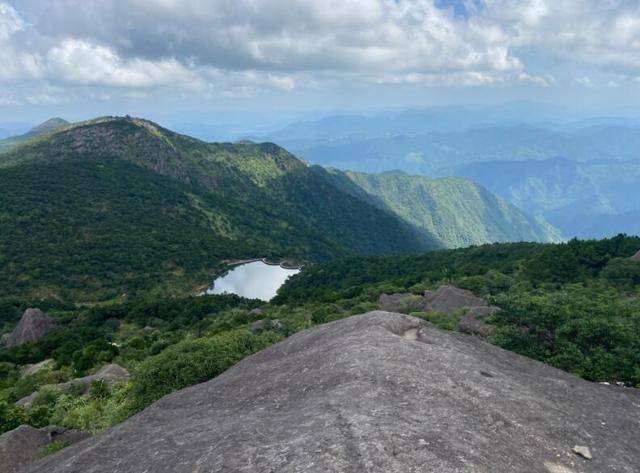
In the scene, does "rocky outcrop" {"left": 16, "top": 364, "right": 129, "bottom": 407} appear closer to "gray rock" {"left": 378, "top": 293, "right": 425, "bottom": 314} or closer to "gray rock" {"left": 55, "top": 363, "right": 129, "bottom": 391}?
"gray rock" {"left": 55, "top": 363, "right": 129, "bottom": 391}

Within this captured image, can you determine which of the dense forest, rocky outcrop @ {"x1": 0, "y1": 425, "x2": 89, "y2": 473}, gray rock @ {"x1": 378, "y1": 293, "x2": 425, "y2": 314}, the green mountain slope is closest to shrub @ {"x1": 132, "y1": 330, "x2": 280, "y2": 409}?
the dense forest

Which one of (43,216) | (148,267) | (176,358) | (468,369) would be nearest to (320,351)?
(468,369)

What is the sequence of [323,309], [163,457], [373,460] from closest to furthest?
[373,460] < [163,457] < [323,309]

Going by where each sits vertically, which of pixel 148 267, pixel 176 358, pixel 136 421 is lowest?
pixel 148 267

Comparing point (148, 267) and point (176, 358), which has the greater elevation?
point (176, 358)

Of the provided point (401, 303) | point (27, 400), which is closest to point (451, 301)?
point (401, 303)

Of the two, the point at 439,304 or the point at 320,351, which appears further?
the point at 439,304

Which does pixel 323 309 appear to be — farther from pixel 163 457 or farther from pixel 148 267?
pixel 148 267

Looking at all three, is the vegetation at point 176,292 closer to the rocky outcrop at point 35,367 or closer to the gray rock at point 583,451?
the rocky outcrop at point 35,367

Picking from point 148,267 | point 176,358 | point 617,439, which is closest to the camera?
point 617,439

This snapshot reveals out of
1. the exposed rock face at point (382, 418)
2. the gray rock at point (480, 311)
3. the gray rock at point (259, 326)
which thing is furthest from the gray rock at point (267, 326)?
the exposed rock face at point (382, 418)
